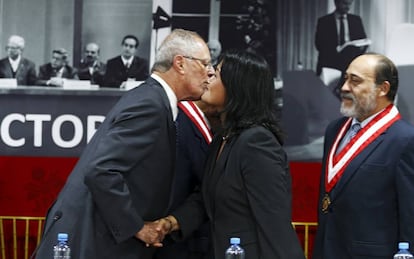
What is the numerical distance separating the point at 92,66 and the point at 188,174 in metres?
1.67

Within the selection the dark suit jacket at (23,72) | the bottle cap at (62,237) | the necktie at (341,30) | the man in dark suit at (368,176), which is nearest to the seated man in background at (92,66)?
the dark suit jacket at (23,72)

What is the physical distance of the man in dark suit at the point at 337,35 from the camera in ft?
18.6

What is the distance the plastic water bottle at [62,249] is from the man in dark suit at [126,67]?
2.10m

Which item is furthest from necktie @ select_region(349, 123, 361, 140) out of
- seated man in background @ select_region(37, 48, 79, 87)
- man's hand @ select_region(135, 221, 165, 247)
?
seated man in background @ select_region(37, 48, 79, 87)

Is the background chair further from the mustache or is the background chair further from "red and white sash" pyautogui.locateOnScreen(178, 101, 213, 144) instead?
the mustache

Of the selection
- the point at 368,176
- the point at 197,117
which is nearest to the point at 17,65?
the point at 197,117

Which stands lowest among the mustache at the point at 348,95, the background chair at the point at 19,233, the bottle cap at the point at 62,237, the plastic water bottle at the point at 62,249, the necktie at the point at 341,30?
the background chair at the point at 19,233

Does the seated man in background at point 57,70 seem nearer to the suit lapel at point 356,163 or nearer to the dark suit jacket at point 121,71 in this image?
the dark suit jacket at point 121,71

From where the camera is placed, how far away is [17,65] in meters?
5.65

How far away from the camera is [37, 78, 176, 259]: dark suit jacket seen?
3664 millimetres

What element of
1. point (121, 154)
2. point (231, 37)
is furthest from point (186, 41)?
point (231, 37)

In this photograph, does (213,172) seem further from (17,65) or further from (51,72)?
(17,65)

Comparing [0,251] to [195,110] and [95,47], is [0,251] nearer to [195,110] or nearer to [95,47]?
[95,47]

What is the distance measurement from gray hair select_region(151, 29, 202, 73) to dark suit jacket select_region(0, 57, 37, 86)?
1882mm
